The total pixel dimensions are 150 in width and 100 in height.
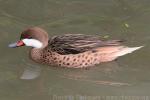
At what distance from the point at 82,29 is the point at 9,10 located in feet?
5.80

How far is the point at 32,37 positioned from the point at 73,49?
808mm

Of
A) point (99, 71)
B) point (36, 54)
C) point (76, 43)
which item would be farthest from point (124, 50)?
point (36, 54)

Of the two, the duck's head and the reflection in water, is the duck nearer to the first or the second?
the duck's head

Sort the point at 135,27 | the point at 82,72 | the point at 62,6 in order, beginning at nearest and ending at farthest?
1. the point at 82,72
2. the point at 135,27
3. the point at 62,6

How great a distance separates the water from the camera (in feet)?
29.5

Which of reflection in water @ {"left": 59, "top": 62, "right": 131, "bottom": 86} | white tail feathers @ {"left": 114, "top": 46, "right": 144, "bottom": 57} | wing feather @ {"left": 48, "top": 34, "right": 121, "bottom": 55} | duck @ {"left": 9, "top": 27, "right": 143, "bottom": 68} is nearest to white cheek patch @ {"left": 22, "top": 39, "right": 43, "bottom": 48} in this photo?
duck @ {"left": 9, "top": 27, "right": 143, "bottom": 68}

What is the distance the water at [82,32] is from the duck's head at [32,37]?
30 cm

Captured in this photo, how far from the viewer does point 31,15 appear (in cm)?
1170

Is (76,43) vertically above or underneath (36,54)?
above

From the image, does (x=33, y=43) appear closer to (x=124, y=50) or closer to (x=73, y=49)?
(x=73, y=49)

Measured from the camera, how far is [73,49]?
388 inches

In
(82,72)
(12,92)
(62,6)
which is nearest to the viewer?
(12,92)

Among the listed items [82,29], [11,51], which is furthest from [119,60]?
[11,51]

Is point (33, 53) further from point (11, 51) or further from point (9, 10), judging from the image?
point (9, 10)
